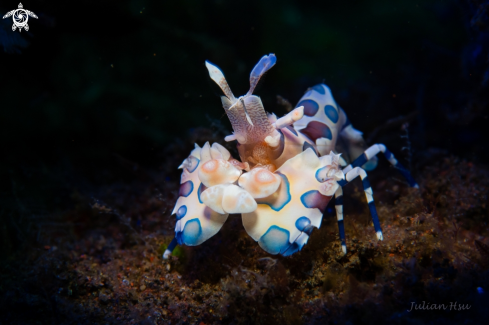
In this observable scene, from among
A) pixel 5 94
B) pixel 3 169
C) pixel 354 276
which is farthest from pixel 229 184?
pixel 3 169

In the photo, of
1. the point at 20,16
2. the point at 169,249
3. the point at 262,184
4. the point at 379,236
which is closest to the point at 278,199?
Answer: the point at 262,184

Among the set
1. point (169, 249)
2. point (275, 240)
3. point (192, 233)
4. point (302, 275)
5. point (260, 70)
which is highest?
point (260, 70)

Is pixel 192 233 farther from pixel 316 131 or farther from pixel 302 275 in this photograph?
pixel 316 131

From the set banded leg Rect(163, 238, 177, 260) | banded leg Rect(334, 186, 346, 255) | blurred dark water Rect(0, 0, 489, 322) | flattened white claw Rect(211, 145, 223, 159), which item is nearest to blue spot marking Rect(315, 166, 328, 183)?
banded leg Rect(334, 186, 346, 255)

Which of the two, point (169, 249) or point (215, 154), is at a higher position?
point (215, 154)

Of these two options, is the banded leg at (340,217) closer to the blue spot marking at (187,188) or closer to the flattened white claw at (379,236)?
the flattened white claw at (379,236)

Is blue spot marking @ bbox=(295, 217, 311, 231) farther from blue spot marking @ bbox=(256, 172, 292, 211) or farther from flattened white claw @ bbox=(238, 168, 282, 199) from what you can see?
flattened white claw @ bbox=(238, 168, 282, 199)

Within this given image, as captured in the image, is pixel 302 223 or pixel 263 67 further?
pixel 263 67
